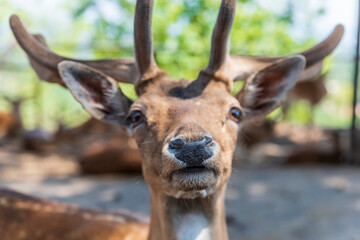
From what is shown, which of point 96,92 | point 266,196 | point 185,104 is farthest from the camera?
point 266,196

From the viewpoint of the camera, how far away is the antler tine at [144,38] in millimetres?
2523

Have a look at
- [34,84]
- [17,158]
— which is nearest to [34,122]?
[34,84]

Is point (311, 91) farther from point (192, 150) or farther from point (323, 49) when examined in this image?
point (192, 150)

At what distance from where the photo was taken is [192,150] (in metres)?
2.02

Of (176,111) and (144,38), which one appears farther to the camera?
(144,38)

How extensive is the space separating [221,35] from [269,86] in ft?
2.10

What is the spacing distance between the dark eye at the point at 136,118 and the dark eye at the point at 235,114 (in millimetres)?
564

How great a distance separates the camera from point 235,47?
6.76 metres

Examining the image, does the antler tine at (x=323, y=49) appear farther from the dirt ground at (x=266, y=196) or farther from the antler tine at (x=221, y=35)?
the dirt ground at (x=266, y=196)

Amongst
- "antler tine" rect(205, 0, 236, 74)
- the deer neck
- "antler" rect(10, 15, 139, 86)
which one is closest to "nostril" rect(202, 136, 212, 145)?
the deer neck

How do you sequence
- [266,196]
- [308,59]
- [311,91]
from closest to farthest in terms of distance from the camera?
[308,59] < [266,196] < [311,91]

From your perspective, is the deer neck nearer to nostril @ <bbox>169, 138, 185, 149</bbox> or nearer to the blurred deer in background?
nostril @ <bbox>169, 138, 185, 149</bbox>

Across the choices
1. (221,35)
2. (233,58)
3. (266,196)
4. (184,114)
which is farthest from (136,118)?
(266,196)

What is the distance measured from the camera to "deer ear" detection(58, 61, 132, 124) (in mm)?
2752
